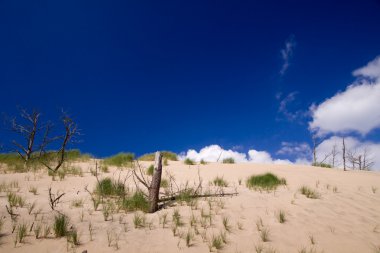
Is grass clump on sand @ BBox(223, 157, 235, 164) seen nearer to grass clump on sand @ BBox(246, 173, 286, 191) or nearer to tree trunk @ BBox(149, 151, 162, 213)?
grass clump on sand @ BBox(246, 173, 286, 191)

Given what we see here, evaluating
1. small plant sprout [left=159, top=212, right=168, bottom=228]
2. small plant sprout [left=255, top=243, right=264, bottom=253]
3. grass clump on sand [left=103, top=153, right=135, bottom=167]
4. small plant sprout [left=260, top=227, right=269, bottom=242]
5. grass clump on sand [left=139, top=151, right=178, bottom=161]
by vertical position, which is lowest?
small plant sprout [left=255, top=243, right=264, bottom=253]

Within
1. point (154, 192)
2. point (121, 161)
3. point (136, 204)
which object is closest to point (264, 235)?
point (154, 192)

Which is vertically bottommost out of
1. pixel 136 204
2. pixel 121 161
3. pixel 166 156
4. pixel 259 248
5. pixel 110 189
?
pixel 259 248

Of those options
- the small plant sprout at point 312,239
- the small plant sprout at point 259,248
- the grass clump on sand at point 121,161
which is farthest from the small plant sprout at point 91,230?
the grass clump on sand at point 121,161

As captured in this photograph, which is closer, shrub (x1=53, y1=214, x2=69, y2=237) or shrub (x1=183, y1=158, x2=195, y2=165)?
shrub (x1=53, y1=214, x2=69, y2=237)

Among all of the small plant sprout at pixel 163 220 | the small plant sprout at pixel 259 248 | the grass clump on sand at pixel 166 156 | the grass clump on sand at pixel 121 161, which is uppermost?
the grass clump on sand at pixel 166 156

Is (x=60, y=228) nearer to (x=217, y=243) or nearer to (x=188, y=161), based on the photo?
(x=217, y=243)

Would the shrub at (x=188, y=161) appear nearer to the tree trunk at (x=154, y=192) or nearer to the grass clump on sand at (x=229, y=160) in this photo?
the grass clump on sand at (x=229, y=160)

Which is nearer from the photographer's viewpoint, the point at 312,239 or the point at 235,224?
the point at 312,239

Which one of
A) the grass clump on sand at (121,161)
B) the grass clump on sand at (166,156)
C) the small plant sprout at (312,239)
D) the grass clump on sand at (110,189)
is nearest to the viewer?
the small plant sprout at (312,239)

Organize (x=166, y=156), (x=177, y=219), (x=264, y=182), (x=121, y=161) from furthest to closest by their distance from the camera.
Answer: (x=166, y=156) → (x=121, y=161) → (x=264, y=182) → (x=177, y=219)

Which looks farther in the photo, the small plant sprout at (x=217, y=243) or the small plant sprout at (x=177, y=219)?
the small plant sprout at (x=177, y=219)

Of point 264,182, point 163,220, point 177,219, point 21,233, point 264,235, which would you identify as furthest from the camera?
point 264,182

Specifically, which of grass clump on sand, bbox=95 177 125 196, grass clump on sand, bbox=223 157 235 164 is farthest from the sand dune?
grass clump on sand, bbox=223 157 235 164
